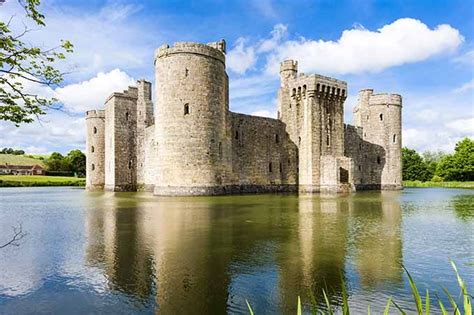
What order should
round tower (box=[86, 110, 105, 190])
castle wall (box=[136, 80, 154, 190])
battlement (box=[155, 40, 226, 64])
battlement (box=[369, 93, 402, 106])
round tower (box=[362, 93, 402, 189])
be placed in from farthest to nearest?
1. round tower (box=[362, 93, 402, 189])
2. battlement (box=[369, 93, 402, 106])
3. round tower (box=[86, 110, 105, 190])
4. castle wall (box=[136, 80, 154, 190])
5. battlement (box=[155, 40, 226, 64])

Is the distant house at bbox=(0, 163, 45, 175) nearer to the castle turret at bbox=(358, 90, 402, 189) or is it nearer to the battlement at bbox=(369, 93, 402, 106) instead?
the castle turret at bbox=(358, 90, 402, 189)

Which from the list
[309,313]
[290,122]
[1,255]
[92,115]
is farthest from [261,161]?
[309,313]

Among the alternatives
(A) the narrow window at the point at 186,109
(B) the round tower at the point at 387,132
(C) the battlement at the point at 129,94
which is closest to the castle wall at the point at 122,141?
(C) the battlement at the point at 129,94

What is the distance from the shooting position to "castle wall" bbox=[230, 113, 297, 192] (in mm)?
32344

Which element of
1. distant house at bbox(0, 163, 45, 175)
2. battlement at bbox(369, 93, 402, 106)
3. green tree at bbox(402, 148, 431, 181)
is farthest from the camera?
distant house at bbox(0, 163, 45, 175)

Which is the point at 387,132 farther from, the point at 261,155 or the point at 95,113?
the point at 95,113

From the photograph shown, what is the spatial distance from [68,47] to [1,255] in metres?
5.70

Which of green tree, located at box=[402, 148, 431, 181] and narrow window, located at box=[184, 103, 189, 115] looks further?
green tree, located at box=[402, 148, 431, 181]

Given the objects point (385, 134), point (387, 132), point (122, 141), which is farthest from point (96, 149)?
point (387, 132)

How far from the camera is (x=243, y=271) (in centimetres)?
693

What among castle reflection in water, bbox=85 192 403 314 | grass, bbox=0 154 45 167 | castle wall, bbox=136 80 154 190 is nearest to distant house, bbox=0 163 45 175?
grass, bbox=0 154 45 167

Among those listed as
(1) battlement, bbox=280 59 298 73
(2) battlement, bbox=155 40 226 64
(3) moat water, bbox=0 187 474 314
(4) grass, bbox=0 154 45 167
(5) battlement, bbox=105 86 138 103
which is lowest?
(3) moat water, bbox=0 187 474 314

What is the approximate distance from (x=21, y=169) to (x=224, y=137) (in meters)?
72.5

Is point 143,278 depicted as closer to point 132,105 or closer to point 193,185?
point 193,185
